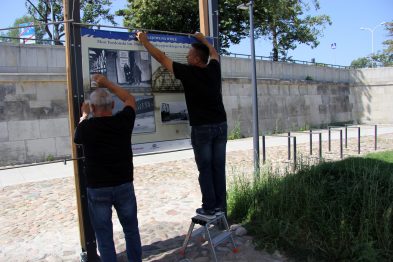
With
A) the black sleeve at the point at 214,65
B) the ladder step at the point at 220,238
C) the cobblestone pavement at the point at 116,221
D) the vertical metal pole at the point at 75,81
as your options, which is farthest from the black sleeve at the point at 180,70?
the cobblestone pavement at the point at 116,221

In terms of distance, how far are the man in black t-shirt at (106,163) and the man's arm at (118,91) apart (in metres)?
0.09

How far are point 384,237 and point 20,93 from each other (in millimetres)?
10866

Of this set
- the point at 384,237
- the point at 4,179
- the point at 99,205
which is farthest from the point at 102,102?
the point at 4,179

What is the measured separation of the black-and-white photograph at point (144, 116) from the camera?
4.33 meters

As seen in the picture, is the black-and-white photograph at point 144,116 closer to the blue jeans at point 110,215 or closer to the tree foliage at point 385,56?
the blue jeans at point 110,215

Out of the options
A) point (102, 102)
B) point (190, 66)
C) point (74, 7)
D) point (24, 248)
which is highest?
point (74, 7)

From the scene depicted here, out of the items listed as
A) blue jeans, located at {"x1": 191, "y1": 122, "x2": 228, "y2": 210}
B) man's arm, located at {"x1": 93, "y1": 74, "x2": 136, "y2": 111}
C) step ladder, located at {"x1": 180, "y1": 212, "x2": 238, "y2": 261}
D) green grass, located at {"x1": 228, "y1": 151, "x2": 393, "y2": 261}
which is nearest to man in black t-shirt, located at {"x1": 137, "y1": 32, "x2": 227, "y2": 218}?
blue jeans, located at {"x1": 191, "y1": 122, "x2": 228, "y2": 210}

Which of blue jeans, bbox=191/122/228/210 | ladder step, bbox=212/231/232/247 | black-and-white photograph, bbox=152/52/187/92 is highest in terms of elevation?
black-and-white photograph, bbox=152/52/187/92

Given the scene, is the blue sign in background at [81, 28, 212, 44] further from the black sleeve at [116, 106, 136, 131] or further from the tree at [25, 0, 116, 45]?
the tree at [25, 0, 116, 45]

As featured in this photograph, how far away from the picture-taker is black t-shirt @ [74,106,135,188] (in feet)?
10.6

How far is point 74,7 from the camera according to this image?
383 centimetres

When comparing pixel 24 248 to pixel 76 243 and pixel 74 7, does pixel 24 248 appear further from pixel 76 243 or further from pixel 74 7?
pixel 74 7

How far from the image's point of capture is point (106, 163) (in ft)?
10.8

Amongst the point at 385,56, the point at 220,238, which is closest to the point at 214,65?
the point at 220,238
